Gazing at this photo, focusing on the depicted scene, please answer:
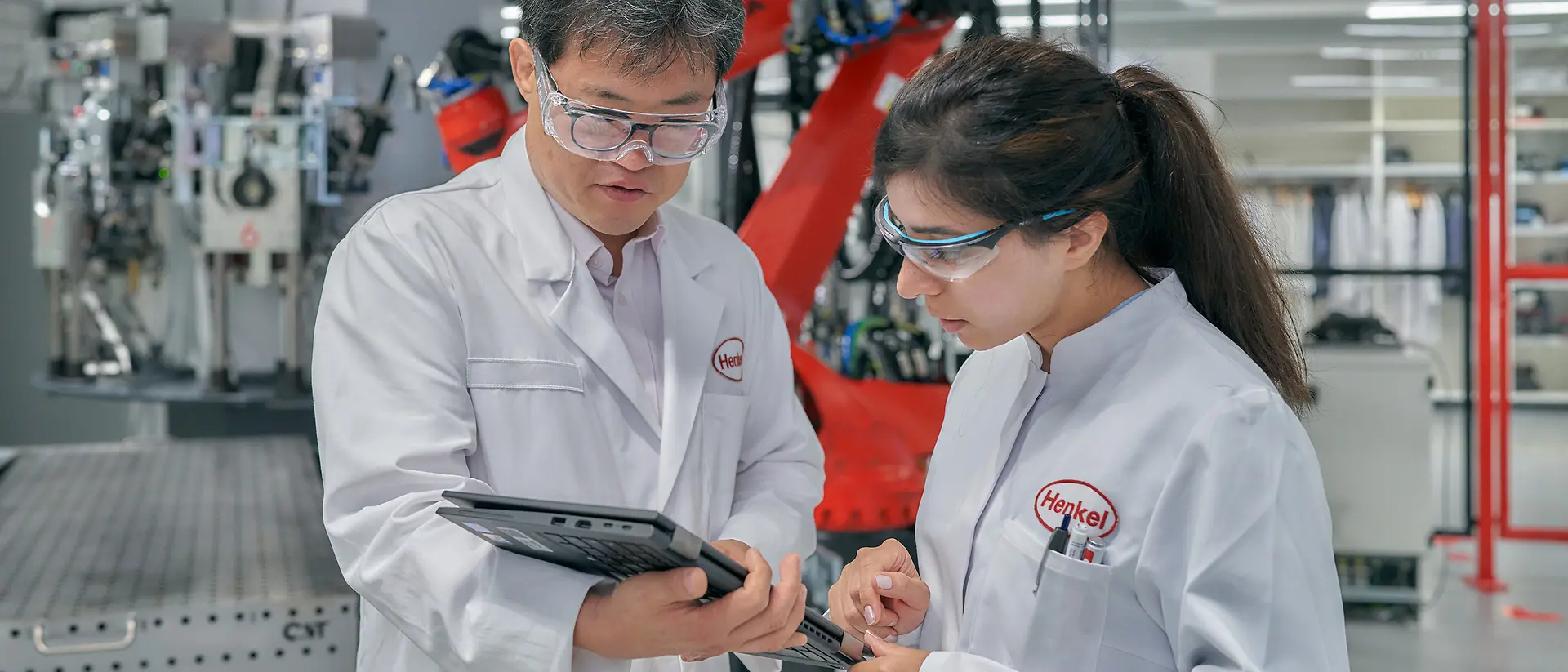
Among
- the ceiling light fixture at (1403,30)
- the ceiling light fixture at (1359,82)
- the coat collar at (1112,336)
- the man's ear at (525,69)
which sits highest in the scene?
the ceiling light fixture at (1403,30)

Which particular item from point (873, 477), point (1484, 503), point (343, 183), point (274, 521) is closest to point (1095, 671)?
point (873, 477)

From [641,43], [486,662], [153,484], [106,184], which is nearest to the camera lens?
[486,662]

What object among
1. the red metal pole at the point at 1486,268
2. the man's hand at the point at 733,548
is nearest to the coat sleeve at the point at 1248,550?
the man's hand at the point at 733,548

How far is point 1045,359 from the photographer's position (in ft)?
4.30

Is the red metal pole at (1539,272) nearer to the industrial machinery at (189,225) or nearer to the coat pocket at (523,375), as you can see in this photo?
the industrial machinery at (189,225)

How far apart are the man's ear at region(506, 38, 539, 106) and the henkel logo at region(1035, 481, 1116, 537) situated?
0.73m

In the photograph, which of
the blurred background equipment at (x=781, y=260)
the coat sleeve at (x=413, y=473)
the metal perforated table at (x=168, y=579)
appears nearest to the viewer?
the coat sleeve at (x=413, y=473)

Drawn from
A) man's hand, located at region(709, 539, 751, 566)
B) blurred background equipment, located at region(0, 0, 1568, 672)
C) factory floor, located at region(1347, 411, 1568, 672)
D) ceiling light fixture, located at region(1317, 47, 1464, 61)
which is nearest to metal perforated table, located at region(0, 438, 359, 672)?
blurred background equipment, located at region(0, 0, 1568, 672)

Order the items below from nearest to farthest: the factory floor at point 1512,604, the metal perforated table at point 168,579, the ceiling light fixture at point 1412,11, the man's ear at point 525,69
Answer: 1. the man's ear at point 525,69
2. the metal perforated table at point 168,579
3. the factory floor at point 1512,604
4. the ceiling light fixture at point 1412,11

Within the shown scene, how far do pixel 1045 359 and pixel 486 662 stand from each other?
65 centimetres

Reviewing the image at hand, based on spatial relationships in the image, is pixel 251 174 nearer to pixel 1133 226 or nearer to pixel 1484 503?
pixel 1133 226

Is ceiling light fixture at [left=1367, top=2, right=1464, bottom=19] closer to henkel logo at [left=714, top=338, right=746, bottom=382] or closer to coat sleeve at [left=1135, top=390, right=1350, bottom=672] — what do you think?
henkel logo at [left=714, top=338, right=746, bottom=382]

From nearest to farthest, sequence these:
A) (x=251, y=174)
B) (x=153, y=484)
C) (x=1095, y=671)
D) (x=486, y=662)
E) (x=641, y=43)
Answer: (x=1095, y=671) → (x=486, y=662) → (x=641, y=43) → (x=153, y=484) → (x=251, y=174)

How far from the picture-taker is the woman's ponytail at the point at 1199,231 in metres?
1.21
